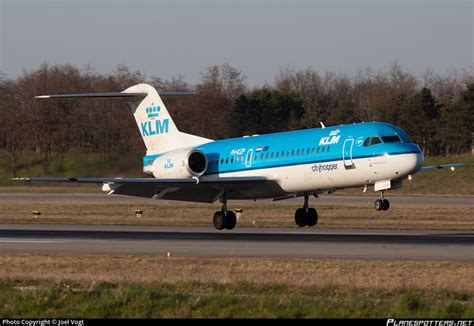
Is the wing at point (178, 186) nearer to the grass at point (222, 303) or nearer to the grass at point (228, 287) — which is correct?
the grass at point (228, 287)

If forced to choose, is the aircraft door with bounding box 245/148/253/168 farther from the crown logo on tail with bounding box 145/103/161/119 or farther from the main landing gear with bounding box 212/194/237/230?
the crown logo on tail with bounding box 145/103/161/119

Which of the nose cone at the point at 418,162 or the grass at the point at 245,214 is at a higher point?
the nose cone at the point at 418,162

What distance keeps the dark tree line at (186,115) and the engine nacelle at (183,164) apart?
7.82 meters

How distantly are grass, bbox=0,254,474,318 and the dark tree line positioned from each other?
916 inches

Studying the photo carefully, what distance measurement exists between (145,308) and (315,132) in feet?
62.5

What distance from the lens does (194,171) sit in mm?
34656

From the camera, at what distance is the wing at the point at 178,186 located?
3195 centimetres

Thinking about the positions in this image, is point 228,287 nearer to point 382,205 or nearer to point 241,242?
point 241,242

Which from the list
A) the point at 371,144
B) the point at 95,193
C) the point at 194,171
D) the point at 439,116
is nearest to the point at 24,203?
the point at 95,193

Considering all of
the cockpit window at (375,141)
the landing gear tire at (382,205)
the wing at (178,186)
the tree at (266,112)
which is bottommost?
the landing gear tire at (382,205)

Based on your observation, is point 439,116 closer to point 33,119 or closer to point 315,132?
point 33,119

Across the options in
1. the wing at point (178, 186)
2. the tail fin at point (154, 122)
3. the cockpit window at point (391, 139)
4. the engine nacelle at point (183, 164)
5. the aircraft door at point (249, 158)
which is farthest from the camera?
the tail fin at point (154, 122)

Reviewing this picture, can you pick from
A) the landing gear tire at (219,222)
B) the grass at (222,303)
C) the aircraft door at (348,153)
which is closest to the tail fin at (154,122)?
the landing gear tire at (219,222)

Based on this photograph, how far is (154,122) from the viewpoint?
124ft
